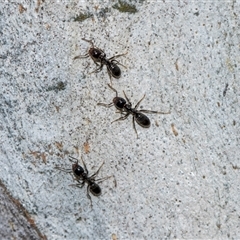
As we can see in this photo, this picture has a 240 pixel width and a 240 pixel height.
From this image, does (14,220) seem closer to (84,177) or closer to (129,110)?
(84,177)

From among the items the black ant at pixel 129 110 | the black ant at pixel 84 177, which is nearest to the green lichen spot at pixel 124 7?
the black ant at pixel 129 110

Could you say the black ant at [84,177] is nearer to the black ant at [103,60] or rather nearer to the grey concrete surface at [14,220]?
the grey concrete surface at [14,220]

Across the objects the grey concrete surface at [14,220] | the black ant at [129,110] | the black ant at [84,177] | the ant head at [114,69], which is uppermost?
the ant head at [114,69]

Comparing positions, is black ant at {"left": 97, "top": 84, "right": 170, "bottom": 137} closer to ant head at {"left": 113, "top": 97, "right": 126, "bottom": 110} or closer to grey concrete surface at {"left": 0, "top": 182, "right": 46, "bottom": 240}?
ant head at {"left": 113, "top": 97, "right": 126, "bottom": 110}

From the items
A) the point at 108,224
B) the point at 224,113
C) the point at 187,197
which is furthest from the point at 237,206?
the point at 108,224

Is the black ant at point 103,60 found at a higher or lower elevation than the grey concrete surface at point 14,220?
higher

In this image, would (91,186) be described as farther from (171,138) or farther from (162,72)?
(162,72)
